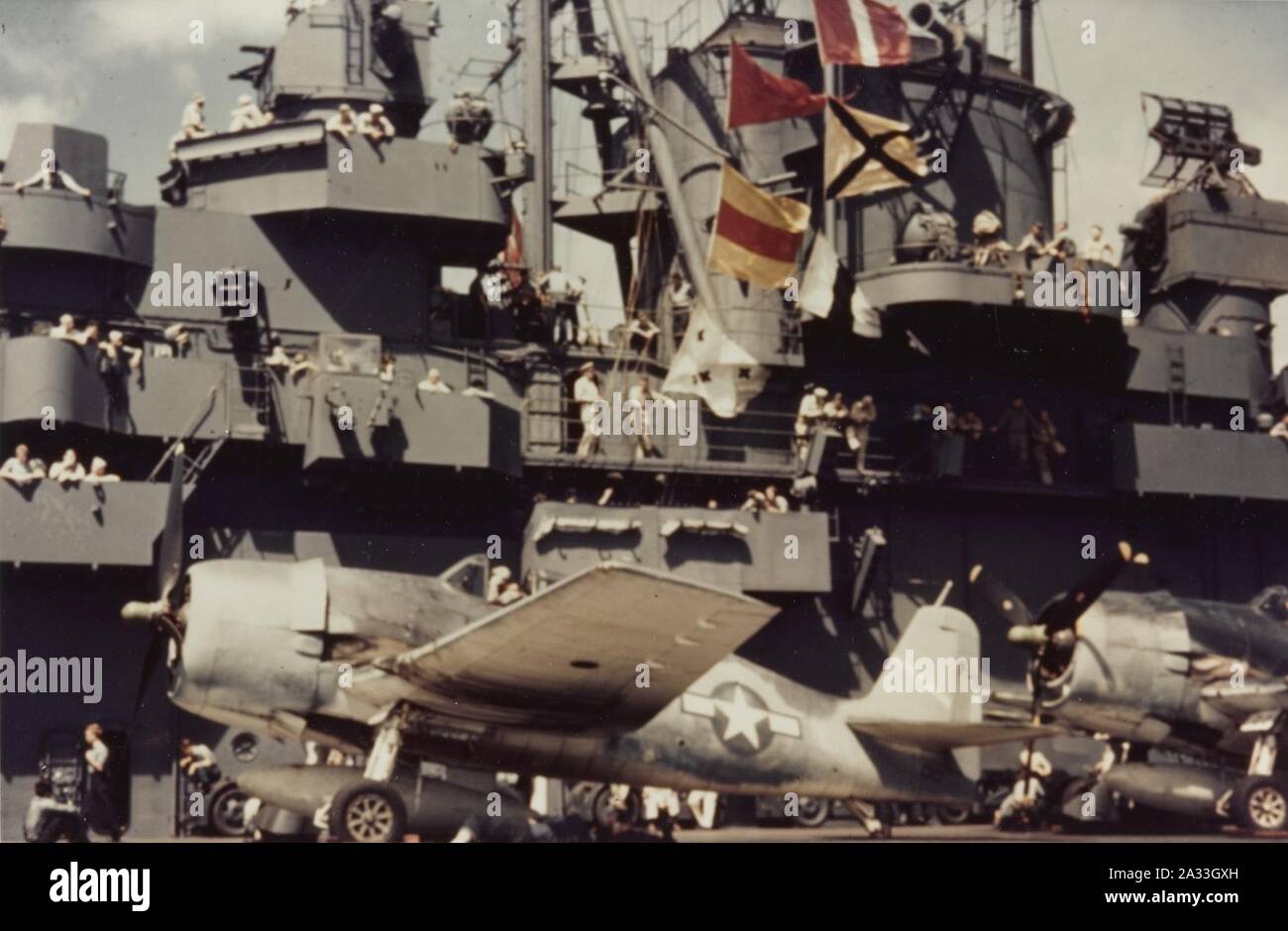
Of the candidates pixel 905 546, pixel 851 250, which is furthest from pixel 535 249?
pixel 905 546

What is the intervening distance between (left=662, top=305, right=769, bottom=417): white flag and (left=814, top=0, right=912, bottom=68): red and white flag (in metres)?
5.61

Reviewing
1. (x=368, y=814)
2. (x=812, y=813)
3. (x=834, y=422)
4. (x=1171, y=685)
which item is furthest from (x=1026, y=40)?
(x=368, y=814)

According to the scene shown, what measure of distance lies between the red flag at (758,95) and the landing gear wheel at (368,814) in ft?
51.1

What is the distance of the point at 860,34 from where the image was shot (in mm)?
35344

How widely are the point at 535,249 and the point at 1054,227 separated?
10654mm

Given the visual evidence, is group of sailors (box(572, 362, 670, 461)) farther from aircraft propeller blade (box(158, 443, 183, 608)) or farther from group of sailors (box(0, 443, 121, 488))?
aircraft propeller blade (box(158, 443, 183, 608))

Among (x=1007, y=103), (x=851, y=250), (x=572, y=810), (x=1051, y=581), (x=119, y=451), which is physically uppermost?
(x=1007, y=103)

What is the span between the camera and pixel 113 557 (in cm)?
2984

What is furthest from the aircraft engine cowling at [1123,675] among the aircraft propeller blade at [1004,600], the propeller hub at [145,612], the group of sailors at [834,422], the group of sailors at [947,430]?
the propeller hub at [145,612]

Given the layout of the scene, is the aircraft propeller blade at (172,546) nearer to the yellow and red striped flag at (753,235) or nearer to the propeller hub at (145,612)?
the propeller hub at (145,612)

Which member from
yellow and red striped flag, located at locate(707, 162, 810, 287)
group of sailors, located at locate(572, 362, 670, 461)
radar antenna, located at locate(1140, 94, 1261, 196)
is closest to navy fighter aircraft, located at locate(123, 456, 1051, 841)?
group of sailors, located at locate(572, 362, 670, 461)

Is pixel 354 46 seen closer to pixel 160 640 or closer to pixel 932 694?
pixel 160 640
